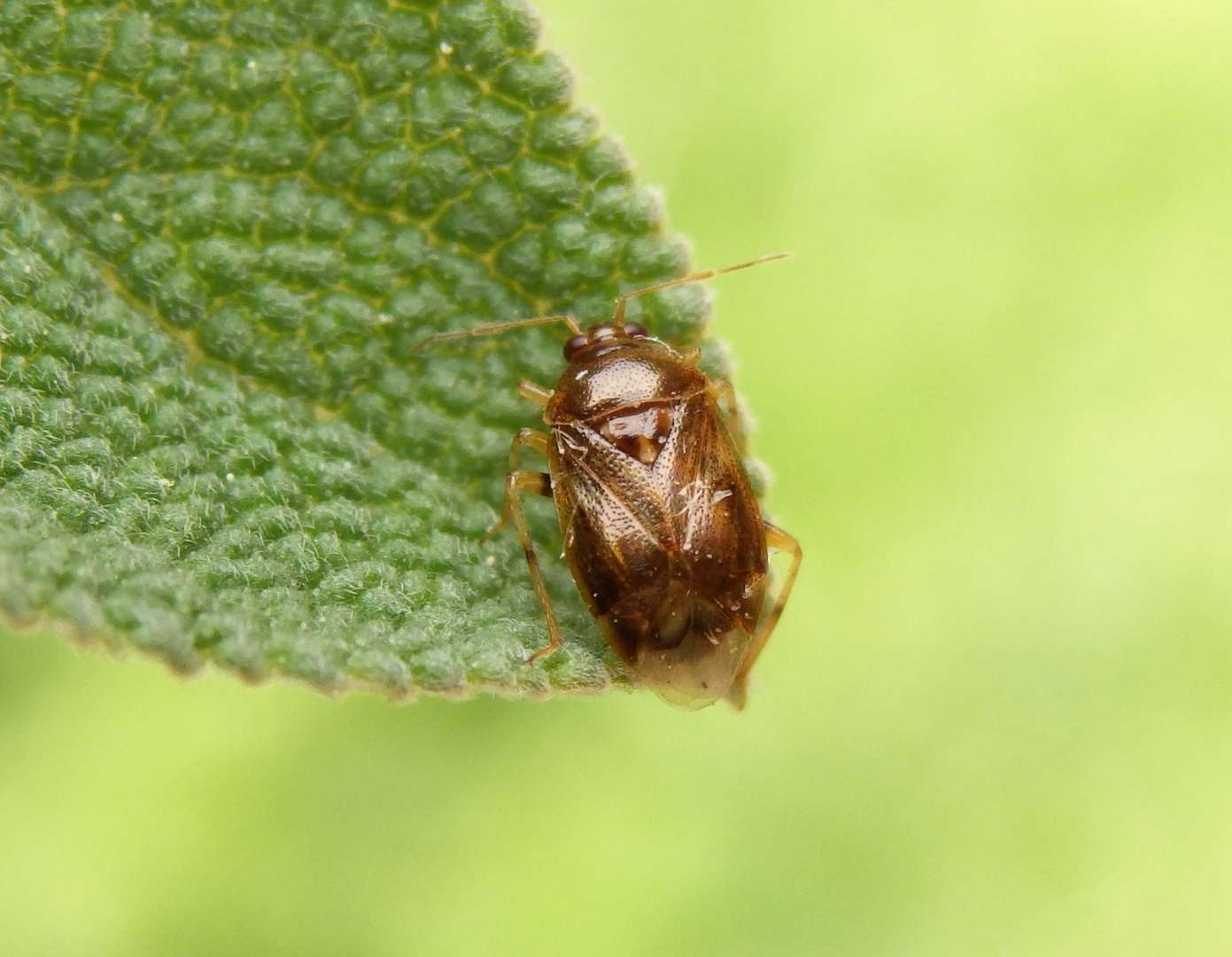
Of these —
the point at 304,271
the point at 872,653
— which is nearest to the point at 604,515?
the point at 304,271

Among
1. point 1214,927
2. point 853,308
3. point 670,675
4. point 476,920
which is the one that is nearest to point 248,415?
point 670,675

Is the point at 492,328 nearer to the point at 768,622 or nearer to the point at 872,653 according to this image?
the point at 768,622

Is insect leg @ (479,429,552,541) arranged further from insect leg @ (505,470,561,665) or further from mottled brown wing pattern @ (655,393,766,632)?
mottled brown wing pattern @ (655,393,766,632)

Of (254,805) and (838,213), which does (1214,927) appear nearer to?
(838,213)

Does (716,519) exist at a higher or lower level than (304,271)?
lower

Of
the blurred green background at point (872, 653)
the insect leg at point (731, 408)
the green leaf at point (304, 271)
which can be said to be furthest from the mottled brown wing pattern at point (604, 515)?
the blurred green background at point (872, 653)

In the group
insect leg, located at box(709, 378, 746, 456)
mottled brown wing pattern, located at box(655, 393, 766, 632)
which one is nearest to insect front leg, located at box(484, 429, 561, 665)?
mottled brown wing pattern, located at box(655, 393, 766, 632)

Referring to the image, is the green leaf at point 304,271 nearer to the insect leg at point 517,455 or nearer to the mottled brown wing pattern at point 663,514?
the insect leg at point 517,455
